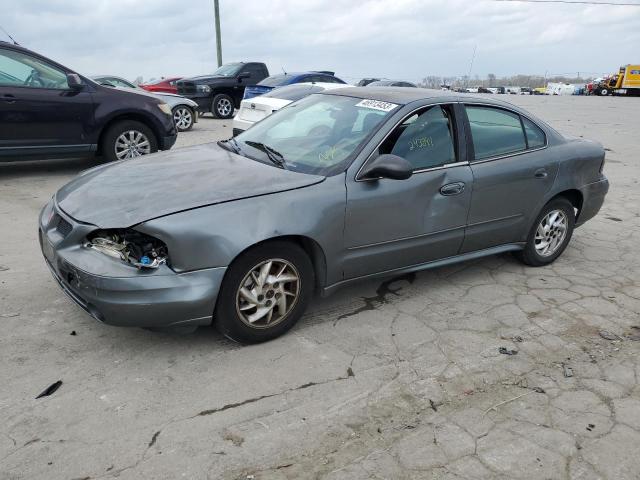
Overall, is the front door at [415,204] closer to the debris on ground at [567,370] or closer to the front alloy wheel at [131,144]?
the debris on ground at [567,370]

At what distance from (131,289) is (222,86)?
1374cm

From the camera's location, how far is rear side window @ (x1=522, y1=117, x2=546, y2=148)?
4.69 metres

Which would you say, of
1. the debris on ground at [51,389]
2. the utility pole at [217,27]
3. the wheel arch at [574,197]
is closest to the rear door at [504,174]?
the wheel arch at [574,197]

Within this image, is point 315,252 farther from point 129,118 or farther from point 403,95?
point 129,118

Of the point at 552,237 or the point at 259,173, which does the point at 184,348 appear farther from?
the point at 552,237

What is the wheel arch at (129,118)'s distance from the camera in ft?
25.3

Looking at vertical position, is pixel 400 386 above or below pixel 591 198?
below

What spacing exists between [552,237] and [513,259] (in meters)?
0.39

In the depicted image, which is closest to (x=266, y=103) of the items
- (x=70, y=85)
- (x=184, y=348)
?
(x=70, y=85)

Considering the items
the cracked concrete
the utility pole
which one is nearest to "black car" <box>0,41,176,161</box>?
the cracked concrete

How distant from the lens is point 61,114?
→ 23.8 feet

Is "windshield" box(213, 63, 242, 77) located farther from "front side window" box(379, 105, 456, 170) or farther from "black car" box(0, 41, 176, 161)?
"front side window" box(379, 105, 456, 170)

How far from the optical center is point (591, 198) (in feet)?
16.8

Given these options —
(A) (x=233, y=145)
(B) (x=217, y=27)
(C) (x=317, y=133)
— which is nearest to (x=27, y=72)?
(A) (x=233, y=145)
